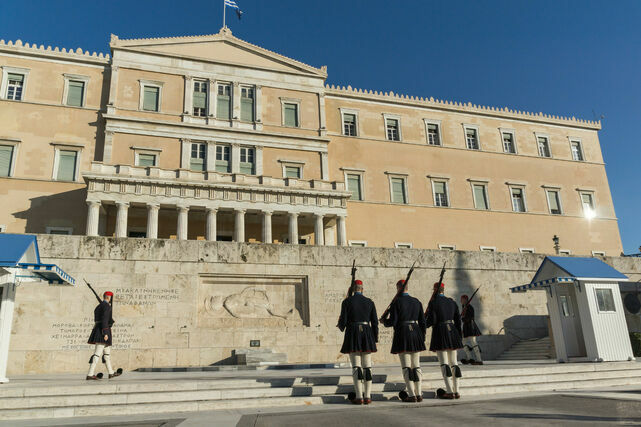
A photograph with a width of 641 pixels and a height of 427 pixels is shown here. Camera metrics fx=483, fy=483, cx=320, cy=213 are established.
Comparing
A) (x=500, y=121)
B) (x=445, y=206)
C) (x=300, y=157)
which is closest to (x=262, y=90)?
(x=300, y=157)

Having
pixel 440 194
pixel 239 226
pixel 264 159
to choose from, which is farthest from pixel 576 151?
pixel 239 226

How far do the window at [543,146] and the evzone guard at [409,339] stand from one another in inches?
1468

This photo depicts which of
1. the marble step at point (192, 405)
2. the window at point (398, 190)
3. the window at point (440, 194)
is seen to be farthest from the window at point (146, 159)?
the marble step at point (192, 405)

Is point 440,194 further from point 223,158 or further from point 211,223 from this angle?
point 211,223

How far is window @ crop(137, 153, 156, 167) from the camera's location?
29.7 m

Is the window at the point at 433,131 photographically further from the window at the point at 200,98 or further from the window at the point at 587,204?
the window at the point at 200,98

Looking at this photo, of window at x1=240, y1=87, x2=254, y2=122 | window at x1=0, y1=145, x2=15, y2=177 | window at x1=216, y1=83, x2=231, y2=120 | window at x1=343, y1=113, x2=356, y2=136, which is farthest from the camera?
window at x1=343, y1=113, x2=356, y2=136

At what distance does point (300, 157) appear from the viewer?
33.2 m

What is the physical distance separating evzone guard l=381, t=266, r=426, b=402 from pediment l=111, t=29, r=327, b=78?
28.4m

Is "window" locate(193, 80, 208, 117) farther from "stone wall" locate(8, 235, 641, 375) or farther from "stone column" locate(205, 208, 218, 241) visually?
"stone wall" locate(8, 235, 641, 375)

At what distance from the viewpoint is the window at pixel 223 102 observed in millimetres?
32406

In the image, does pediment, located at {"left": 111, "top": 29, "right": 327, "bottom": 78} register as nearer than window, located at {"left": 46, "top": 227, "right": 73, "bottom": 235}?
No

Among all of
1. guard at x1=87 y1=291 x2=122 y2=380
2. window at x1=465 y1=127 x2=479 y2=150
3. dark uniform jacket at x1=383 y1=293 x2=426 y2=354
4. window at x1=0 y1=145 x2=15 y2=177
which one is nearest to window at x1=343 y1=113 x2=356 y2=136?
window at x1=465 y1=127 x2=479 y2=150

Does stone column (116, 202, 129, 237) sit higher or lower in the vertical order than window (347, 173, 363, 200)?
lower
